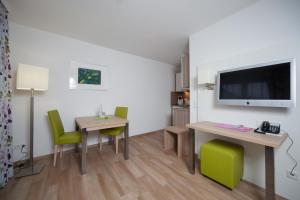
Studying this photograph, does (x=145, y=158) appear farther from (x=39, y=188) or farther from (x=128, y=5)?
(x=128, y=5)

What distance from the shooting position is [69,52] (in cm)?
257

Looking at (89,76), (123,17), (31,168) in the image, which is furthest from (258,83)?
(31,168)

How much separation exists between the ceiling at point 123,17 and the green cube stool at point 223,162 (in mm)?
2010

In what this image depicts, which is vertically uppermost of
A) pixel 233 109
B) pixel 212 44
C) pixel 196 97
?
pixel 212 44

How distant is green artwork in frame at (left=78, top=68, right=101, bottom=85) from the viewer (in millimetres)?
2699

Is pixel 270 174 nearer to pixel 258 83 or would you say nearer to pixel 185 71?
pixel 258 83

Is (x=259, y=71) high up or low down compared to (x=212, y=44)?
down

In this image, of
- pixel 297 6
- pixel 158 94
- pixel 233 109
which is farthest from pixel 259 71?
Result: pixel 158 94

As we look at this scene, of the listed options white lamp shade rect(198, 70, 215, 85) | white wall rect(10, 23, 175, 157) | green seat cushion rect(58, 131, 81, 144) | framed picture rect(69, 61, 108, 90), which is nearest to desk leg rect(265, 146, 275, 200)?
white lamp shade rect(198, 70, 215, 85)

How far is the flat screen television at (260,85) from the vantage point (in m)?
1.24

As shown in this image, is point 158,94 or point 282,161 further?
point 158,94

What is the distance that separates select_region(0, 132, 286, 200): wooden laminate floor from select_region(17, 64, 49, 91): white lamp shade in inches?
54.5

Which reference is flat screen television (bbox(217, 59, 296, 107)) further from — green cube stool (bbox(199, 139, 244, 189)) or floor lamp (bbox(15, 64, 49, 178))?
floor lamp (bbox(15, 64, 49, 178))

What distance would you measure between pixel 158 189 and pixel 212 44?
2.47m
